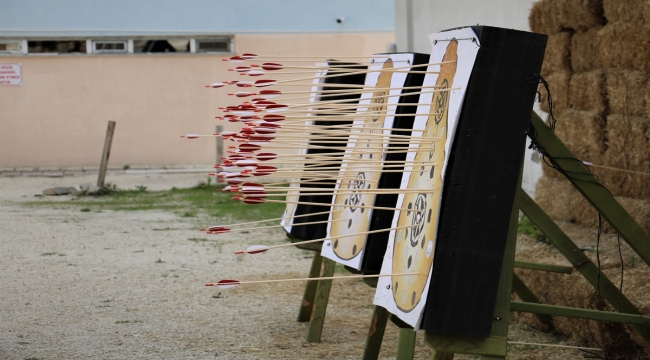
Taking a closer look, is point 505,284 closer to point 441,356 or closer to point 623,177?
point 441,356

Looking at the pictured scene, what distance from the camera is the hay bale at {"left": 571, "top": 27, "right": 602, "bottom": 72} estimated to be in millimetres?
6199

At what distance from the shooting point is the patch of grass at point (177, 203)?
11.3m

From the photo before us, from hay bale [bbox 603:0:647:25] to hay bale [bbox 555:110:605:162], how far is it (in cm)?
74

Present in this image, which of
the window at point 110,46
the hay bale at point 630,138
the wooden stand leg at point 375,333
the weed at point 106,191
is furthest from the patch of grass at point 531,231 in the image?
the window at point 110,46

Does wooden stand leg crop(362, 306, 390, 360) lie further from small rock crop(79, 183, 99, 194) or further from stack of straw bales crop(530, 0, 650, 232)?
small rock crop(79, 183, 99, 194)

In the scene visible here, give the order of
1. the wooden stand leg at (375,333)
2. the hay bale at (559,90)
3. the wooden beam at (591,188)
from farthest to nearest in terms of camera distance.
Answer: the hay bale at (559,90) → the wooden stand leg at (375,333) → the wooden beam at (591,188)

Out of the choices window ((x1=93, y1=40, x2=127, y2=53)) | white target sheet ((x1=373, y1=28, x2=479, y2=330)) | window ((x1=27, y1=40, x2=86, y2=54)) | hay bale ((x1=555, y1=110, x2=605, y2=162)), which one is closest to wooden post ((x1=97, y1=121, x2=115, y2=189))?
window ((x1=93, y1=40, x2=127, y2=53))

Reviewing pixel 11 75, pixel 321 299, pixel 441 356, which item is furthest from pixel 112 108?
pixel 441 356

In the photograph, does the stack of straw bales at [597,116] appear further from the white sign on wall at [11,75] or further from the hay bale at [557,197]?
the white sign on wall at [11,75]

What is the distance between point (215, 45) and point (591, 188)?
17.5m

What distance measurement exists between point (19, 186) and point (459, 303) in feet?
45.1

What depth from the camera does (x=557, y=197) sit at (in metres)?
6.62

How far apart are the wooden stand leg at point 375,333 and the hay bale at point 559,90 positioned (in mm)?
3261

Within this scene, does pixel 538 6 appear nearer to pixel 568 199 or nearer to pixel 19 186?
pixel 568 199
